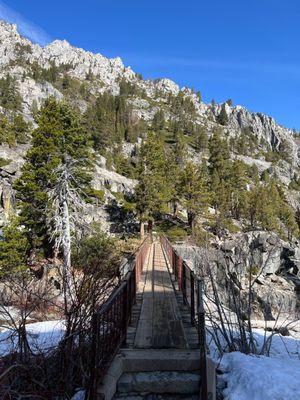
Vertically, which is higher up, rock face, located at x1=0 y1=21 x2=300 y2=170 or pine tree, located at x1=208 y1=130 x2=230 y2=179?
rock face, located at x1=0 y1=21 x2=300 y2=170

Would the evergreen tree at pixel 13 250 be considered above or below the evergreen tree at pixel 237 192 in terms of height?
below

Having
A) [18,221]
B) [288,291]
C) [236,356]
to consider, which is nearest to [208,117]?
[288,291]

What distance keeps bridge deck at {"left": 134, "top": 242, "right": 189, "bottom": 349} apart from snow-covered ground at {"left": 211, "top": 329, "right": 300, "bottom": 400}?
1028 millimetres

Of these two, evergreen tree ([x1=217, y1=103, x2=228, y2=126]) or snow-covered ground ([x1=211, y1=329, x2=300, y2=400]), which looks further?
evergreen tree ([x1=217, y1=103, x2=228, y2=126])

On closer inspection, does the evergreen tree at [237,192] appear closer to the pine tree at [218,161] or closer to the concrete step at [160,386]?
the pine tree at [218,161]

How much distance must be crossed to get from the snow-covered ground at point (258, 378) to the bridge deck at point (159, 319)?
1.03 m

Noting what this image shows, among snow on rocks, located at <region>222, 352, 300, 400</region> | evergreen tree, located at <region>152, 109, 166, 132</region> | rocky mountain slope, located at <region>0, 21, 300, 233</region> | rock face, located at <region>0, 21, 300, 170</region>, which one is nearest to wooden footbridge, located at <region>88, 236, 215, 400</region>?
snow on rocks, located at <region>222, 352, 300, 400</region>

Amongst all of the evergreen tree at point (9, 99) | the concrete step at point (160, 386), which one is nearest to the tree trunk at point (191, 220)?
the concrete step at point (160, 386)

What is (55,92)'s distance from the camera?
126062 mm

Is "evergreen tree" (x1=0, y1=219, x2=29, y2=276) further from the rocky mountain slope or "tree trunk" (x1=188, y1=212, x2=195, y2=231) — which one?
the rocky mountain slope

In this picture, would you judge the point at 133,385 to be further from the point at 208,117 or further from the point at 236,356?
the point at 208,117

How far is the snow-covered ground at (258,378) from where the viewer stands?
5.62m

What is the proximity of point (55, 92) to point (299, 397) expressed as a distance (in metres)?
132

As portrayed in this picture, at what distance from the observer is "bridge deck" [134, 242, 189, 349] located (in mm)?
6605
